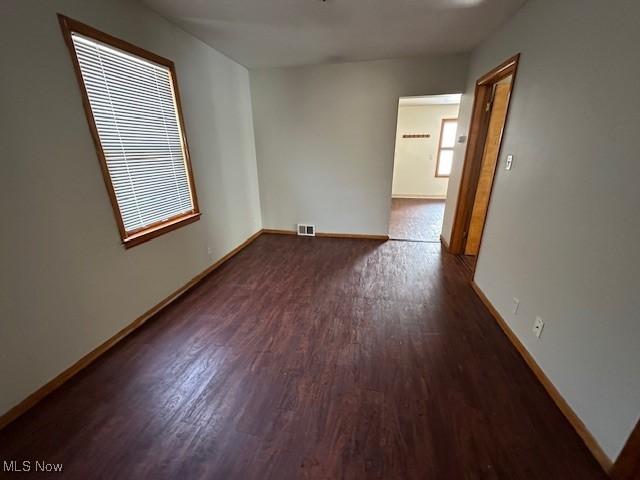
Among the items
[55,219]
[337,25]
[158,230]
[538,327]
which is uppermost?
[337,25]

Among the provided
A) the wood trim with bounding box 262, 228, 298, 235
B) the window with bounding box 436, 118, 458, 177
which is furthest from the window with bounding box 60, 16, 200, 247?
the window with bounding box 436, 118, 458, 177

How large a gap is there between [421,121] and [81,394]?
309 inches

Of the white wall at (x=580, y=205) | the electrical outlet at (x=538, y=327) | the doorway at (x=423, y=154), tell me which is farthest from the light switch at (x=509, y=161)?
the doorway at (x=423, y=154)

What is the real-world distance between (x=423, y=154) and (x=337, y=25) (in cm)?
542

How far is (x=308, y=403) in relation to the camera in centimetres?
152

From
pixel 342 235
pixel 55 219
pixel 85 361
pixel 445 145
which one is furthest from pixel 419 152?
pixel 85 361

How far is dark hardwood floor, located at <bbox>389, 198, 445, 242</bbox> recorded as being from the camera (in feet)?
14.5

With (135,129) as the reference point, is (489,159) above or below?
below

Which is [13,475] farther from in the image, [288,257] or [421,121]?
[421,121]

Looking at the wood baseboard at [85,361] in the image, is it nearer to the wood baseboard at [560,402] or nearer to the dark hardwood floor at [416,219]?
the wood baseboard at [560,402]

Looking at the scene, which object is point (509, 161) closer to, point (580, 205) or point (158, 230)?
point (580, 205)

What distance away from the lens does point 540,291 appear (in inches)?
67.7

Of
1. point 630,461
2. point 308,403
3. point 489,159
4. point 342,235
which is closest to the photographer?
point 630,461

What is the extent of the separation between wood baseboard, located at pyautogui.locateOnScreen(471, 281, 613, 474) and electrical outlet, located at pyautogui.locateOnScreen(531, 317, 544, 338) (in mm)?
177
